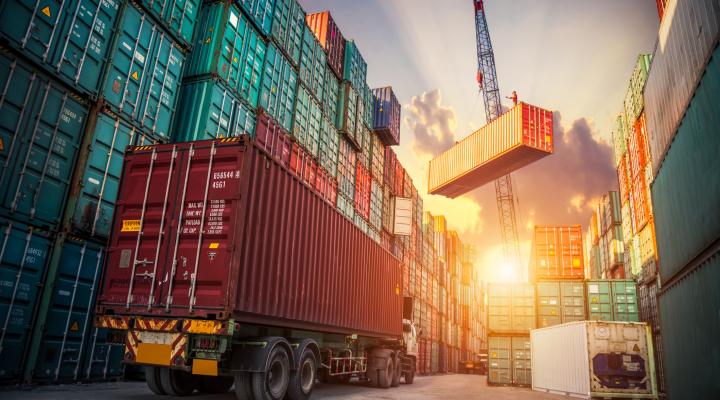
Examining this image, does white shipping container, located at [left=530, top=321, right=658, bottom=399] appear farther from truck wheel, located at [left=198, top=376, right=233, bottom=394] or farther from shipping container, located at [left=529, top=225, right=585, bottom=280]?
shipping container, located at [left=529, top=225, right=585, bottom=280]

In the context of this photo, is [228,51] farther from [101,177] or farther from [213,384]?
[213,384]

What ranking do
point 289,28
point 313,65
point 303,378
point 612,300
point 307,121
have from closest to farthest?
point 303,378 < point 289,28 < point 307,121 < point 313,65 < point 612,300

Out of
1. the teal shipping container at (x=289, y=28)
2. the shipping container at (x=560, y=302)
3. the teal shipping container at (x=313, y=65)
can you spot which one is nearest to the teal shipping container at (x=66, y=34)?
the teal shipping container at (x=289, y=28)

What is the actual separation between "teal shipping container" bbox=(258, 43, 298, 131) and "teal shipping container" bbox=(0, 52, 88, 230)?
19.8ft

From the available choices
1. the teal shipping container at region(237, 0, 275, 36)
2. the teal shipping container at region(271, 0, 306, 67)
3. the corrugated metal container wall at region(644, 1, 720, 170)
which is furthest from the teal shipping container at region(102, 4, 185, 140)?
the corrugated metal container wall at region(644, 1, 720, 170)

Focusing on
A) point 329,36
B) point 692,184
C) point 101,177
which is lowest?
point 692,184

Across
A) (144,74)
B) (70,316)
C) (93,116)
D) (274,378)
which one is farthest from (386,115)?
(274,378)

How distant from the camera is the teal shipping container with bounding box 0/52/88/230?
26.2ft

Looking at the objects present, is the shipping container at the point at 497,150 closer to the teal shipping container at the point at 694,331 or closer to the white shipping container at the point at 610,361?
the white shipping container at the point at 610,361

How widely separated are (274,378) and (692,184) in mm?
7187

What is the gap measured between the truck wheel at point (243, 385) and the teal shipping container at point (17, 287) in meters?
4.06

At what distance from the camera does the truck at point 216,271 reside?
7.00 meters

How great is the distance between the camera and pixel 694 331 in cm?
647

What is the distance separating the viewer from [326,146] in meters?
18.8
